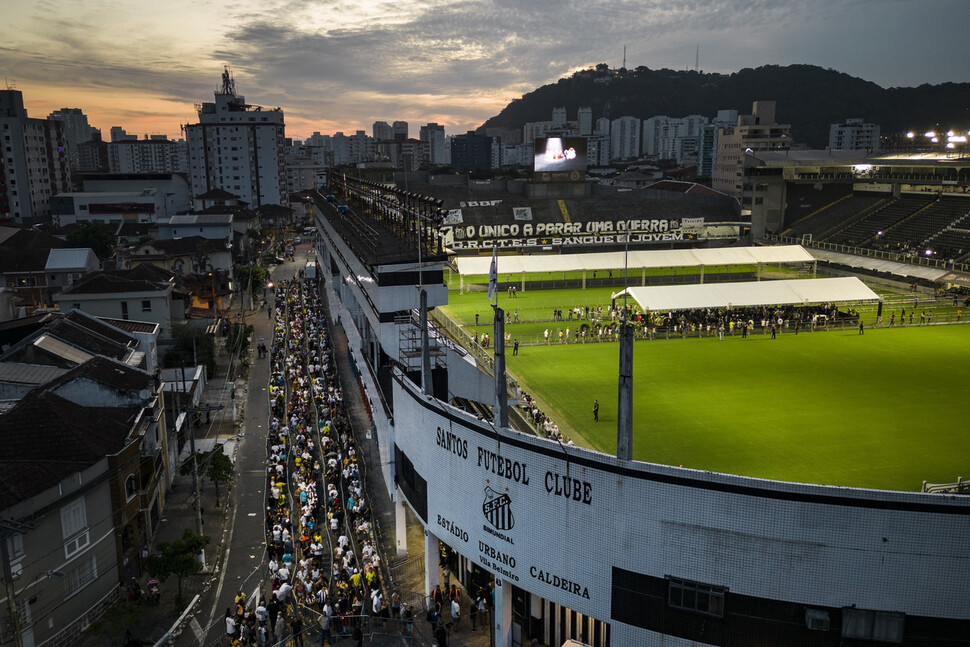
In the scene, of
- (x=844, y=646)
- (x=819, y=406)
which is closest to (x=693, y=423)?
(x=819, y=406)

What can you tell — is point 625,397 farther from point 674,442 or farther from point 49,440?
point 49,440

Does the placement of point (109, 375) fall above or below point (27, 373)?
above

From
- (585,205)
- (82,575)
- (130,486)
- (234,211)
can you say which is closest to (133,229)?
(234,211)

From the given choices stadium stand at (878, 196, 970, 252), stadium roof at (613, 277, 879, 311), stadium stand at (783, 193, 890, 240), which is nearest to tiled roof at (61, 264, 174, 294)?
stadium roof at (613, 277, 879, 311)

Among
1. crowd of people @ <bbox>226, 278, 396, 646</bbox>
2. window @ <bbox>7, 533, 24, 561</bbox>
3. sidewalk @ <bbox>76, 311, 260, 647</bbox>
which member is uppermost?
window @ <bbox>7, 533, 24, 561</bbox>

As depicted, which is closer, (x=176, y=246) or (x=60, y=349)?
(x=60, y=349)

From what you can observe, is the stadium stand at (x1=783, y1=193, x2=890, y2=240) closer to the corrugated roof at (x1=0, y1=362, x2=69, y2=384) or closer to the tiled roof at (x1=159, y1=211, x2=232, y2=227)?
the tiled roof at (x1=159, y1=211, x2=232, y2=227)

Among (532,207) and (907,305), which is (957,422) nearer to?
(907,305)
